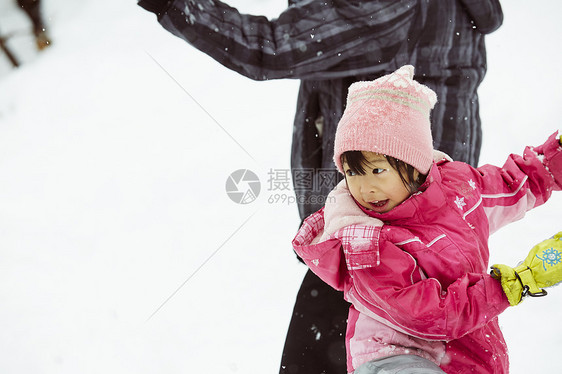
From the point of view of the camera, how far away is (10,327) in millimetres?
1850

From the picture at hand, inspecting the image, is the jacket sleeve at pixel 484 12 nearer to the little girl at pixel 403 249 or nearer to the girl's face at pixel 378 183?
the little girl at pixel 403 249

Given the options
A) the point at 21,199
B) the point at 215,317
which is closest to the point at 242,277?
the point at 215,317

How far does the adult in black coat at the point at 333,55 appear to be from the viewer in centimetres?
126

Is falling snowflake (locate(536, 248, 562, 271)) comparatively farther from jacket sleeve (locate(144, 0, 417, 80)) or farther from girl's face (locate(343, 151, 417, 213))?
jacket sleeve (locate(144, 0, 417, 80))

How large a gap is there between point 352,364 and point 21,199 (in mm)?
1659

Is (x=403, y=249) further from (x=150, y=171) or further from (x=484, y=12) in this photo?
(x=150, y=171)

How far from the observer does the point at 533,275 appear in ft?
3.05

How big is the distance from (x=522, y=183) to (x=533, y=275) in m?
0.30

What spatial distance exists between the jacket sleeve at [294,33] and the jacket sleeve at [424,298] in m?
0.56

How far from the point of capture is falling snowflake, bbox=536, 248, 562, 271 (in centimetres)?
92

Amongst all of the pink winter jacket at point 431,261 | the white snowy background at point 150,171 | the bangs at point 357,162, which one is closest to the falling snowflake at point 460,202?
the pink winter jacket at point 431,261

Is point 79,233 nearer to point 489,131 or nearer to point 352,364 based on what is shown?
point 352,364

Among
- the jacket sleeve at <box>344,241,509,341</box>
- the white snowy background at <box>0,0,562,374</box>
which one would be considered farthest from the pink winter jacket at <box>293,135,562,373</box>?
the white snowy background at <box>0,0,562,374</box>

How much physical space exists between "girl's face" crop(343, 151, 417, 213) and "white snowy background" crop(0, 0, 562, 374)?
0.93 m
